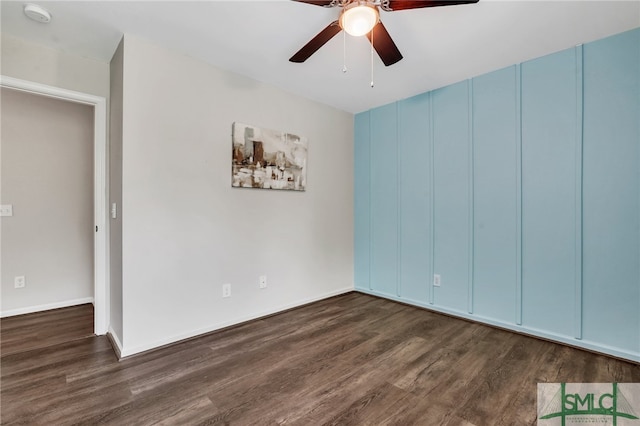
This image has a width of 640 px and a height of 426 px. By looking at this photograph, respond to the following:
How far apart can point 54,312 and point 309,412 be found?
3.20 meters

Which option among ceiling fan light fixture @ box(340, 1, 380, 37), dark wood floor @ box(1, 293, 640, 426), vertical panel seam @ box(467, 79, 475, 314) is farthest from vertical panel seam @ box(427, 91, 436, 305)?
ceiling fan light fixture @ box(340, 1, 380, 37)

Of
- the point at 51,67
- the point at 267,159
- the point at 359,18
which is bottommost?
the point at 267,159

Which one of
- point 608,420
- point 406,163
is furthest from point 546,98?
point 608,420

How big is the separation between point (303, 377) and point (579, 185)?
2.57 m

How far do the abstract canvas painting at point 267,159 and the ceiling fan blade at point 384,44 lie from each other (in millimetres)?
1408

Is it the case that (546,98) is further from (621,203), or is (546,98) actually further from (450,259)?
(450,259)

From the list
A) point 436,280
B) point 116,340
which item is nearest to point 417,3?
point 436,280

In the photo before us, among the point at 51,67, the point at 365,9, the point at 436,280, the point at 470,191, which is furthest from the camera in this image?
the point at 436,280

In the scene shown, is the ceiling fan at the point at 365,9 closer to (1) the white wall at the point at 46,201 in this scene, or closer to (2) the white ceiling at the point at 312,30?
(2) the white ceiling at the point at 312,30

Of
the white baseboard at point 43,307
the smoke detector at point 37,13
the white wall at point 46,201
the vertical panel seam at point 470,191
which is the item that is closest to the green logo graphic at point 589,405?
the vertical panel seam at point 470,191

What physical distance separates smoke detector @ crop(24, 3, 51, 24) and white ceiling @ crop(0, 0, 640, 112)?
4 centimetres

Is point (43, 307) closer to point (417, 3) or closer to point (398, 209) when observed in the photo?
point (398, 209)

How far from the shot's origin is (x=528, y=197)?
2.58 metres

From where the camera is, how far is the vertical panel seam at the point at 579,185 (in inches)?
91.2
